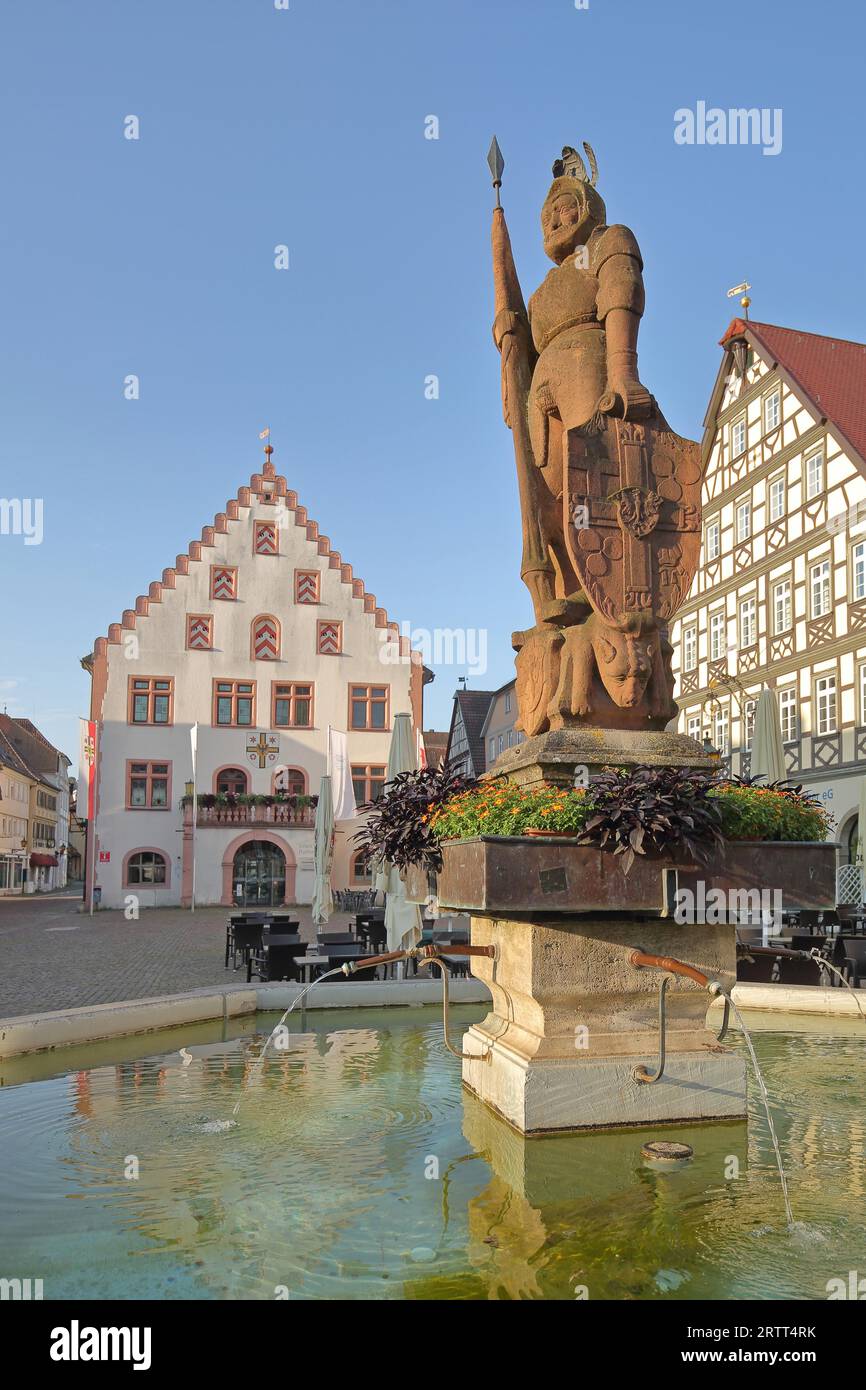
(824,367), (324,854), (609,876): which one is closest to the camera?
(609,876)

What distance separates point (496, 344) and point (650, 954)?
173 inches

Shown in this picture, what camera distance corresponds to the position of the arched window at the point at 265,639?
124 ft

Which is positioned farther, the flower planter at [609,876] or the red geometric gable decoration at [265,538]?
the red geometric gable decoration at [265,538]

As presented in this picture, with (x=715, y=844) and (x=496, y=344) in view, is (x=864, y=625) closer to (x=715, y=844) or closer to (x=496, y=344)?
(x=496, y=344)

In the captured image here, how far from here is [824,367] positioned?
31453 mm

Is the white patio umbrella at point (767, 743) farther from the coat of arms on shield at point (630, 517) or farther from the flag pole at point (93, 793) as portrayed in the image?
the flag pole at point (93, 793)

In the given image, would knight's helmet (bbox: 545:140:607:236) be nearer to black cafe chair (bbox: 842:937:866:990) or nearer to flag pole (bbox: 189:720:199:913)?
black cafe chair (bbox: 842:937:866:990)

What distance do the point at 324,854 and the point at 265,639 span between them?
1956 centimetres

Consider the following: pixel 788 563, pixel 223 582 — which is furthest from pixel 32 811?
pixel 788 563

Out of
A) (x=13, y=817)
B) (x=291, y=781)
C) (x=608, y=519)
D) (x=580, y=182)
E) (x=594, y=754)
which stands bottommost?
(x=13, y=817)

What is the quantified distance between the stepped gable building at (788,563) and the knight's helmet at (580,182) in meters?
19.1

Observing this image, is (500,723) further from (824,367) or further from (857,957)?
(857,957)

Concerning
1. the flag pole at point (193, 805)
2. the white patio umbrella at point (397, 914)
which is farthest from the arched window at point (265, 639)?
the white patio umbrella at point (397, 914)


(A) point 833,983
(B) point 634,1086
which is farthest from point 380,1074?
(A) point 833,983
